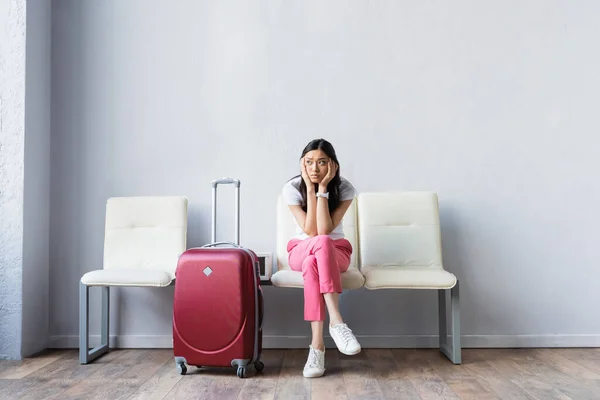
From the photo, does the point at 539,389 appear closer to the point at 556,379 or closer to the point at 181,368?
the point at 556,379

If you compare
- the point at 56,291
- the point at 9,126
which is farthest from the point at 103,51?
the point at 56,291

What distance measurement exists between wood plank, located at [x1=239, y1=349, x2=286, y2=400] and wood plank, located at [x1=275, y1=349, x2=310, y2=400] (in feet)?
0.07

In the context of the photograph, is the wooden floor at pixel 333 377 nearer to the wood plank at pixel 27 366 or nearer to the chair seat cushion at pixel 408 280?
the wood plank at pixel 27 366

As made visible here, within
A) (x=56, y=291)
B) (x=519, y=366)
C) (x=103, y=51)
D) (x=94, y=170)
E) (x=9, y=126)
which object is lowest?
(x=519, y=366)

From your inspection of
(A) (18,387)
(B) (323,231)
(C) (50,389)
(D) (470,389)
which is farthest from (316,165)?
(A) (18,387)

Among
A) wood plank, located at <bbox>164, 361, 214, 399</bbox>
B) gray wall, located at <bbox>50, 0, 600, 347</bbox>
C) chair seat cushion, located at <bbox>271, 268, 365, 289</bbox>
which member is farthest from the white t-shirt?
wood plank, located at <bbox>164, 361, 214, 399</bbox>

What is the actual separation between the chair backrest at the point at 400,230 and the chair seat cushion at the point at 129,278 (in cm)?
104

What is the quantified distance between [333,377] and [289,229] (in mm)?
855

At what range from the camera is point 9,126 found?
9.55ft

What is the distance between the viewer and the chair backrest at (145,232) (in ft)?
9.55

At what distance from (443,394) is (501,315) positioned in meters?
1.12

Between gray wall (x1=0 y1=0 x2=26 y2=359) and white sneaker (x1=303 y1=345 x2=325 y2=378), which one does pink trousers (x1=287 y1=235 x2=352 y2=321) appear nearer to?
white sneaker (x1=303 y1=345 x2=325 y2=378)

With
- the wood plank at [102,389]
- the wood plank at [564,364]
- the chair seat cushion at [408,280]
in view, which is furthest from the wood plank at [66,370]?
the wood plank at [564,364]

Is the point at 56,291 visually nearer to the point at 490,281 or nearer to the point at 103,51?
the point at 103,51
